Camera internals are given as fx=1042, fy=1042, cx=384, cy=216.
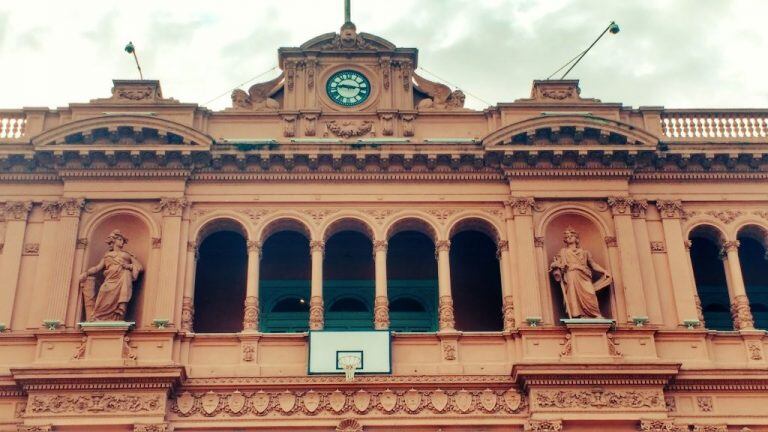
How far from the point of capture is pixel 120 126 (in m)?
28.4

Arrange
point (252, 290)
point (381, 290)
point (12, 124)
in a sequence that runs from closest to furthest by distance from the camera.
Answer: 1. point (252, 290)
2. point (381, 290)
3. point (12, 124)

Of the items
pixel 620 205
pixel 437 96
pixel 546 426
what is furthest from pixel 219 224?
pixel 620 205

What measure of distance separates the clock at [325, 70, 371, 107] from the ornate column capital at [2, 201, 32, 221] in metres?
9.14

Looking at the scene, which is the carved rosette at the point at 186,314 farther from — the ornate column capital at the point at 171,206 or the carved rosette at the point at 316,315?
the carved rosette at the point at 316,315

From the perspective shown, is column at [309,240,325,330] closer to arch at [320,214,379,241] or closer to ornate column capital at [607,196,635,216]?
arch at [320,214,379,241]

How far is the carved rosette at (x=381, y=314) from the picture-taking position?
27.1 metres

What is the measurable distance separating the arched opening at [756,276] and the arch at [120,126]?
631 inches

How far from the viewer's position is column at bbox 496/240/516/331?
2736 cm

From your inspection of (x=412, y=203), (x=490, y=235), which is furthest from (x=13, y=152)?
(x=490, y=235)

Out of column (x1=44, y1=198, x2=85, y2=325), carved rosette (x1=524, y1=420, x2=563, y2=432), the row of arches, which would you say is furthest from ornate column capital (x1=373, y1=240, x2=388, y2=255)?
the row of arches

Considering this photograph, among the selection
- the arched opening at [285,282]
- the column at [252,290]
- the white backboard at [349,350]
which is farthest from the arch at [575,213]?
the column at [252,290]

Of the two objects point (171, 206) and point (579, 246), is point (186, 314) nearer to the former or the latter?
point (171, 206)

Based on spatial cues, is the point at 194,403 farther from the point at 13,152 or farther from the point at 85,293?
the point at 13,152

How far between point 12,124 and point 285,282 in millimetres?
9105
